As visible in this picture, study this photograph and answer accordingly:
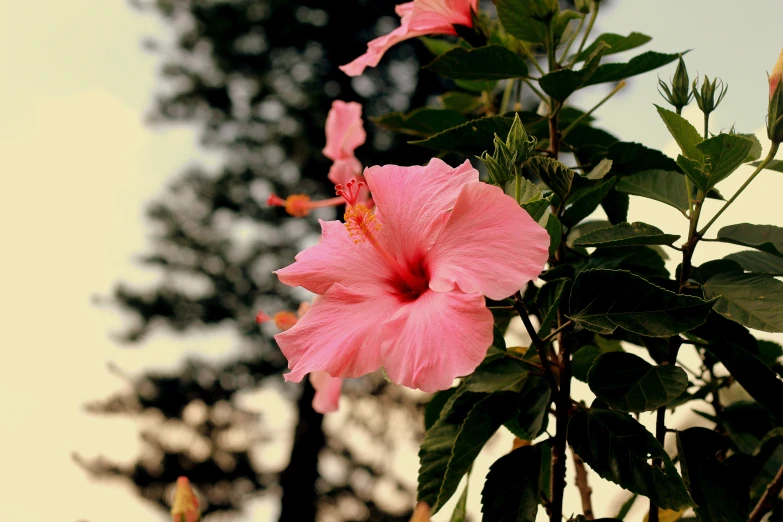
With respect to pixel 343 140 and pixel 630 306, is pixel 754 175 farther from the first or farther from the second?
pixel 343 140

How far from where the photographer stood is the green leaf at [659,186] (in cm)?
72

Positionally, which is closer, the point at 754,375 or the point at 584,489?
the point at 754,375

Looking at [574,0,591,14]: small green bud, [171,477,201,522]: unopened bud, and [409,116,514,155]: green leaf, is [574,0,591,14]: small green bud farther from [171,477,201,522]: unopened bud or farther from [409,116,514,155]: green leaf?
[171,477,201,522]: unopened bud

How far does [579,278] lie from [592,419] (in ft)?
0.45

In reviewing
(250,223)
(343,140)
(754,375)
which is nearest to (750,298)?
(754,375)

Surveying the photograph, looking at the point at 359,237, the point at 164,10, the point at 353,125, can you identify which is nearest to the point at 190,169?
the point at 164,10

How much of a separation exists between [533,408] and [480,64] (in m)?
0.36

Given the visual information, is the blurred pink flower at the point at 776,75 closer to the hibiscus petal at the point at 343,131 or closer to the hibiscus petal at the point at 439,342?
the hibiscus petal at the point at 439,342

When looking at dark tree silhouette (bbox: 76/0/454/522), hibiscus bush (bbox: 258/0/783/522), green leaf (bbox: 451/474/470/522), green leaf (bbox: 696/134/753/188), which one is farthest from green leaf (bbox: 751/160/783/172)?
dark tree silhouette (bbox: 76/0/454/522)

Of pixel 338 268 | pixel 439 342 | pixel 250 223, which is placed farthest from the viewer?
pixel 250 223

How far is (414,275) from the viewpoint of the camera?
583mm

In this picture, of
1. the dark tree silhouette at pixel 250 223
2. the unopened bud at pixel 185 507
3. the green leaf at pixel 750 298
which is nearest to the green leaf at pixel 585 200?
the green leaf at pixel 750 298

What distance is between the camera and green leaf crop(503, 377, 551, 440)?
2.12ft

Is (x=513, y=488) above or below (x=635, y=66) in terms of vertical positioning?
below
